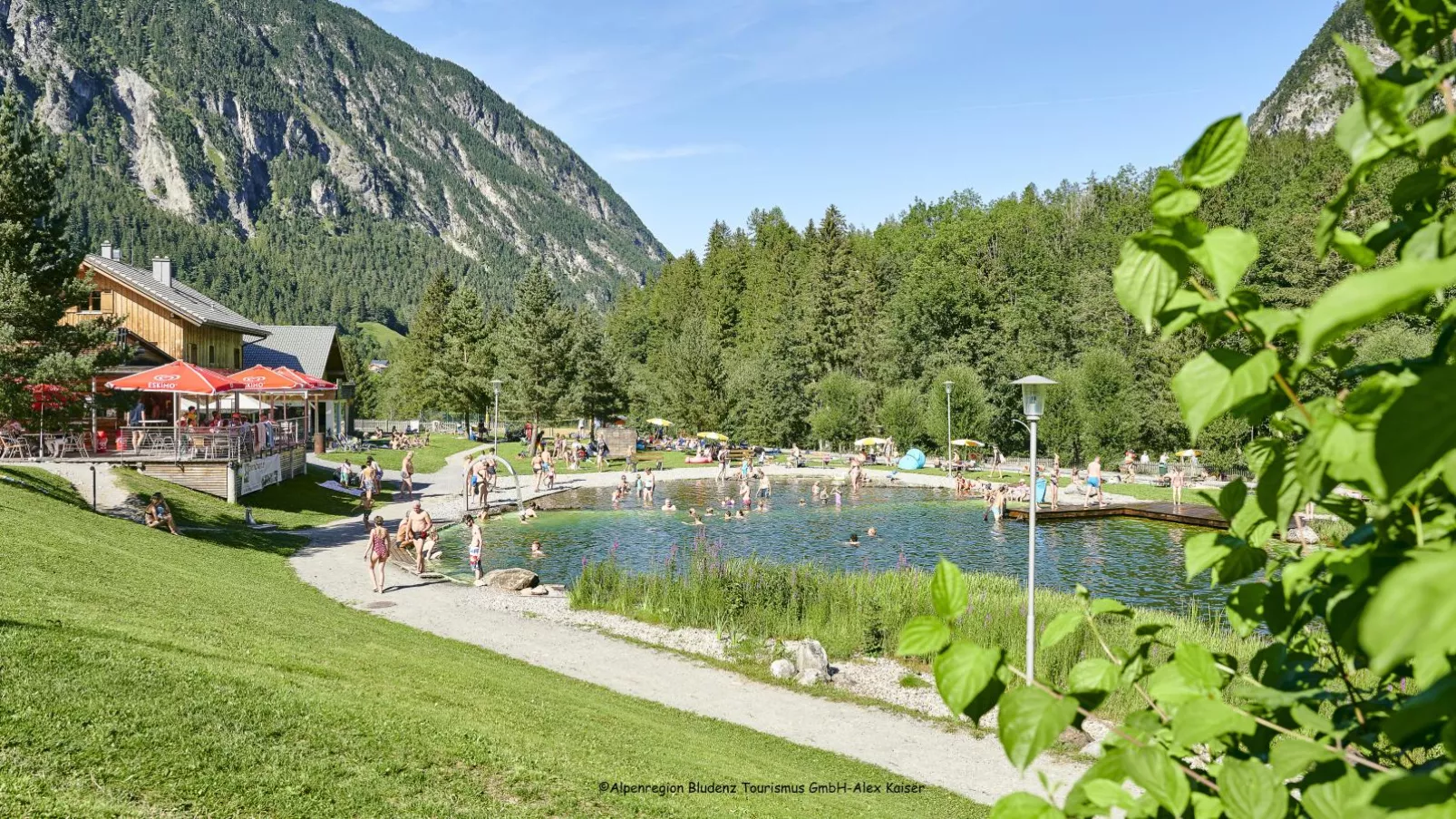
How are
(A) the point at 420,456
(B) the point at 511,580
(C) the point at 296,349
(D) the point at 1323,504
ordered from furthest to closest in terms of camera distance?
(C) the point at 296,349, (A) the point at 420,456, (B) the point at 511,580, (D) the point at 1323,504

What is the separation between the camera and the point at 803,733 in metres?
10.9

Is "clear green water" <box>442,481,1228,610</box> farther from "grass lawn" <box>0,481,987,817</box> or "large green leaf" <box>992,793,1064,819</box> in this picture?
"large green leaf" <box>992,793,1064,819</box>

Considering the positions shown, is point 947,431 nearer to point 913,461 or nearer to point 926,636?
point 913,461

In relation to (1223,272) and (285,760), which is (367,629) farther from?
(1223,272)

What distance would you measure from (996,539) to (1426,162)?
87.9 ft

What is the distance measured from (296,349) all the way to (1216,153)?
57.8 m

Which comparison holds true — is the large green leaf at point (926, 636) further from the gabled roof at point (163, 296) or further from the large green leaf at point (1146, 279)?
the gabled roof at point (163, 296)

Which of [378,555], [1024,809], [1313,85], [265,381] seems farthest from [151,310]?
[1313,85]

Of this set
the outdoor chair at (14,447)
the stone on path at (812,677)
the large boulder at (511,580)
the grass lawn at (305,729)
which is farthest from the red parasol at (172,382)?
the stone on path at (812,677)

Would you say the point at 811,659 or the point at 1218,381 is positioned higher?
the point at 1218,381

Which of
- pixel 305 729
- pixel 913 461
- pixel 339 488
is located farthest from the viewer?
pixel 913 461

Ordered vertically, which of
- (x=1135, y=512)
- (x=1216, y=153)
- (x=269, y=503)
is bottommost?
(x=1135, y=512)

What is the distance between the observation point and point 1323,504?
1494 millimetres

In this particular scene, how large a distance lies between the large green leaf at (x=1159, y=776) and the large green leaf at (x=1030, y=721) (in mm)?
124
